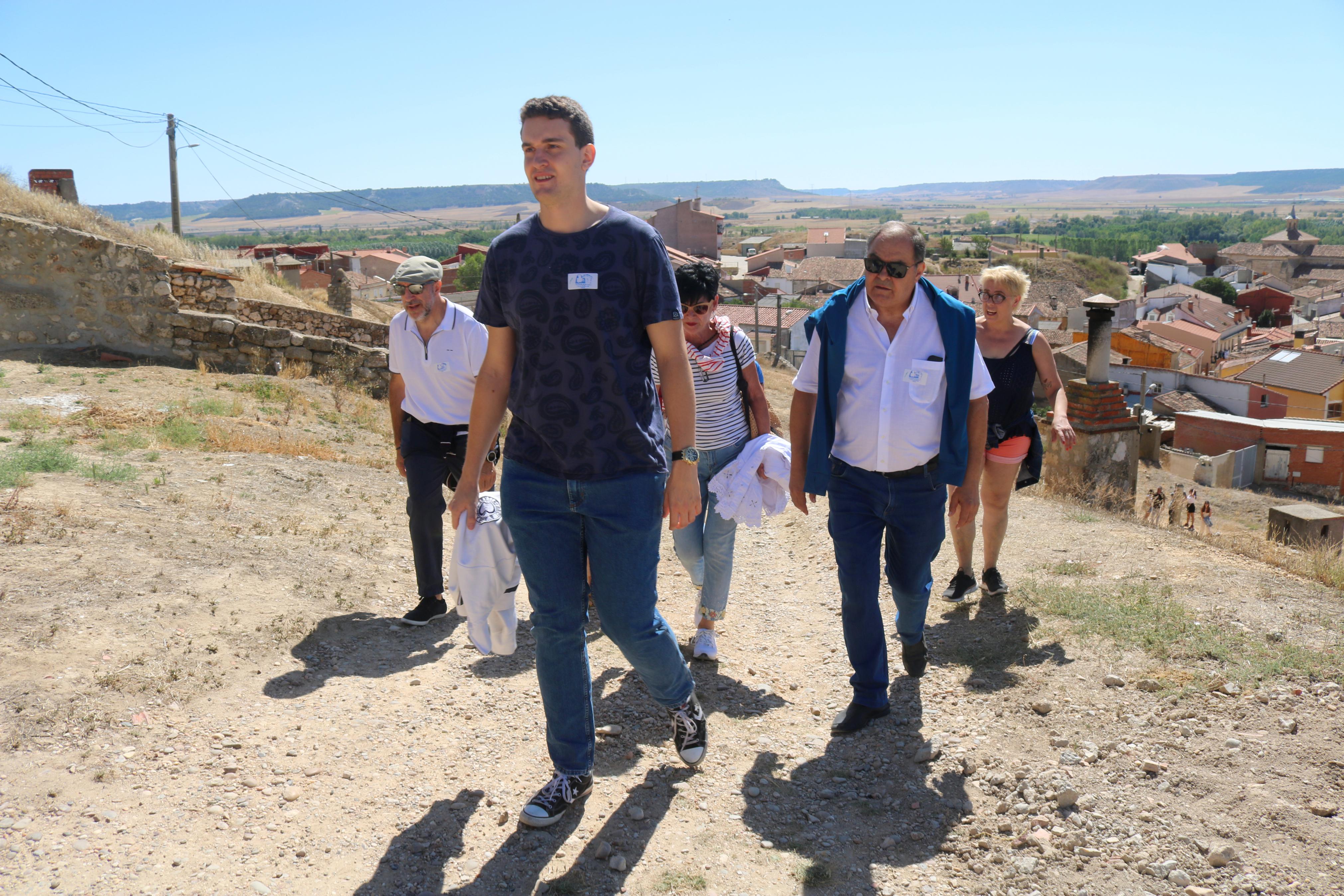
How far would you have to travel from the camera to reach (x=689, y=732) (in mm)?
3232

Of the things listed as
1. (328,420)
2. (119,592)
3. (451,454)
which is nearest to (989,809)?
(451,454)

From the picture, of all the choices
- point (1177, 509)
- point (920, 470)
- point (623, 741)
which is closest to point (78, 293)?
point (623, 741)

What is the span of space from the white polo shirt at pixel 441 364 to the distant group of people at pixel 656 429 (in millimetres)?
11

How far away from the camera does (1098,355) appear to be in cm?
1037

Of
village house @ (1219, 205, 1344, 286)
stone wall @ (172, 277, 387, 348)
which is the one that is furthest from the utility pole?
village house @ (1219, 205, 1344, 286)

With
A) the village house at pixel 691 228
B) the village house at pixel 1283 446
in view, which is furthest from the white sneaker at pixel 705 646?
the village house at pixel 691 228

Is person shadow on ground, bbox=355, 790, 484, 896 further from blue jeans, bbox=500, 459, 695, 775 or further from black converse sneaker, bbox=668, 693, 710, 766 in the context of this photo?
black converse sneaker, bbox=668, 693, 710, 766

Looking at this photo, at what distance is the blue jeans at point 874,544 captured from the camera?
134 inches

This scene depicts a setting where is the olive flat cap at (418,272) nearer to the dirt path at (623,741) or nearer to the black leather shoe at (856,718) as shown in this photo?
the dirt path at (623,741)

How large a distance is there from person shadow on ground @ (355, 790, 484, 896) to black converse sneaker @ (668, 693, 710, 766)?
709 millimetres

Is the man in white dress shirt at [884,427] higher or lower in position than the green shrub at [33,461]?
Result: higher

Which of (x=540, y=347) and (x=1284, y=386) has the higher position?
(x=540, y=347)

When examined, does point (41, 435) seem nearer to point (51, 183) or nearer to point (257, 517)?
point (257, 517)

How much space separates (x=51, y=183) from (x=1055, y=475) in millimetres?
19800
